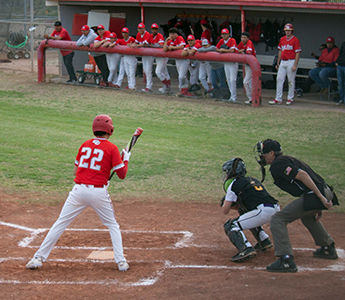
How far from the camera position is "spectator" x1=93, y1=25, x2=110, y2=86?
634 inches

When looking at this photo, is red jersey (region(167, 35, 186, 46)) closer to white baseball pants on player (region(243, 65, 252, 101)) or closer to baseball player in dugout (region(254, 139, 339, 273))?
white baseball pants on player (region(243, 65, 252, 101))

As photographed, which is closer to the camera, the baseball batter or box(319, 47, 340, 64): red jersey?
the baseball batter

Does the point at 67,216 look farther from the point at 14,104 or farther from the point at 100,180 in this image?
the point at 14,104

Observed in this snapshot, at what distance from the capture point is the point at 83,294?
4.39 metres

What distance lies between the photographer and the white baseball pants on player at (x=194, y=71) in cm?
1491

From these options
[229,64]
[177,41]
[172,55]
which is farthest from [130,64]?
[229,64]

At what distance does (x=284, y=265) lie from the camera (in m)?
4.88

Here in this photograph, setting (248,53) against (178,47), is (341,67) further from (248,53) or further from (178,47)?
(178,47)

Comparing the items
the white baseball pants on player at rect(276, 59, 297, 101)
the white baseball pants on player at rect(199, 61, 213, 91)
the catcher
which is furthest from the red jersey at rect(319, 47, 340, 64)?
the catcher

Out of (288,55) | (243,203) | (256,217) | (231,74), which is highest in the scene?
(288,55)

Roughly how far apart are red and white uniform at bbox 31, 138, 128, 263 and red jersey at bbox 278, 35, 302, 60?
10.3 m

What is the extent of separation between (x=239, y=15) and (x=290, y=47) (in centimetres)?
664

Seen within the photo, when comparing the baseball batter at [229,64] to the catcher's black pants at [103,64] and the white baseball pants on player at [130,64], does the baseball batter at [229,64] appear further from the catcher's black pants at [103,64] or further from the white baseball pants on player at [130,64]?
the catcher's black pants at [103,64]

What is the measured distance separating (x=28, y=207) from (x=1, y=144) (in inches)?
148
